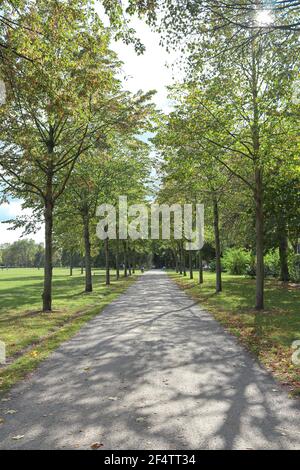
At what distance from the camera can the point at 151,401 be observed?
5141mm

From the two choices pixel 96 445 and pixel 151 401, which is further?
pixel 151 401

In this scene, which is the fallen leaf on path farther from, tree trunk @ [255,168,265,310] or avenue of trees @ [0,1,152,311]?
tree trunk @ [255,168,265,310]

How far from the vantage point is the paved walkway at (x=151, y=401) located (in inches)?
160

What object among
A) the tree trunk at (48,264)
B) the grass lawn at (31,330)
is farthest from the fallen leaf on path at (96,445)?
the tree trunk at (48,264)

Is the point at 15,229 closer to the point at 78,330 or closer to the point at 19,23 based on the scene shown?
the point at 78,330

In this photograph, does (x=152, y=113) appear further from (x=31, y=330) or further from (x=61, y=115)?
(x=31, y=330)

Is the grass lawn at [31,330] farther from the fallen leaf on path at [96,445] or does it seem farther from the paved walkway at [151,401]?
the fallen leaf on path at [96,445]

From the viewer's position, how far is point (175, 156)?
14.8 m

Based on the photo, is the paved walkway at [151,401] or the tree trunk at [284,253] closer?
the paved walkway at [151,401]

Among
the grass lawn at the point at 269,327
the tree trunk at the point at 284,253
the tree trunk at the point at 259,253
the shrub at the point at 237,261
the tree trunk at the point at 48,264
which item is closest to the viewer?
the grass lawn at the point at 269,327

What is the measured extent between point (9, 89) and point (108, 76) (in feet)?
7.80

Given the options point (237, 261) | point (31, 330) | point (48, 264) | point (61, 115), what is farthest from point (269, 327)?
point (237, 261)

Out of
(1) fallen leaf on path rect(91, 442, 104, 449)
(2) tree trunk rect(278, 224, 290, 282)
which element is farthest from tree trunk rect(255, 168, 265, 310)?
(1) fallen leaf on path rect(91, 442, 104, 449)
